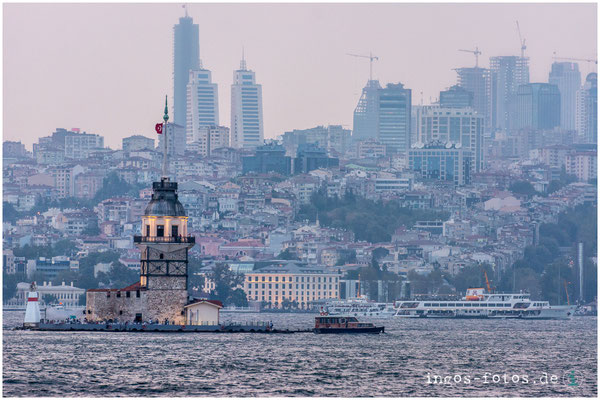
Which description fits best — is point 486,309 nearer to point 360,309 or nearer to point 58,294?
point 360,309

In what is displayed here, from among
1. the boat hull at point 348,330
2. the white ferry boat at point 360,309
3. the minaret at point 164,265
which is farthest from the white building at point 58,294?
the minaret at point 164,265

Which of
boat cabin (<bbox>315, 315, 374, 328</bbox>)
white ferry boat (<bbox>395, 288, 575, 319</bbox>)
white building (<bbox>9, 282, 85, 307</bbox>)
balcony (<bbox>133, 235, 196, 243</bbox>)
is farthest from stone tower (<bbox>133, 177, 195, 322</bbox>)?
white building (<bbox>9, 282, 85, 307</bbox>)

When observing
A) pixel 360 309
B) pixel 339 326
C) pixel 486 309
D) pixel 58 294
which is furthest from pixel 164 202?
pixel 58 294

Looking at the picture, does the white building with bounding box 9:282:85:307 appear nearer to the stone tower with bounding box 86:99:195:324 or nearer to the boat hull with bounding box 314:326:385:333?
the boat hull with bounding box 314:326:385:333

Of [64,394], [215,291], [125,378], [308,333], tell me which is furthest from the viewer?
[215,291]

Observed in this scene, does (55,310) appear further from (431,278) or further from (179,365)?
(431,278)

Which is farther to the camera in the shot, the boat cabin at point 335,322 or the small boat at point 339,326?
the boat cabin at point 335,322

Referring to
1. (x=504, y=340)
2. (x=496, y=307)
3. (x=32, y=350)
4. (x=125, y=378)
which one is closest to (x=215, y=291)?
(x=496, y=307)

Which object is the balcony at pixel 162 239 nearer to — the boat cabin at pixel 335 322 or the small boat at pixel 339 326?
the small boat at pixel 339 326
